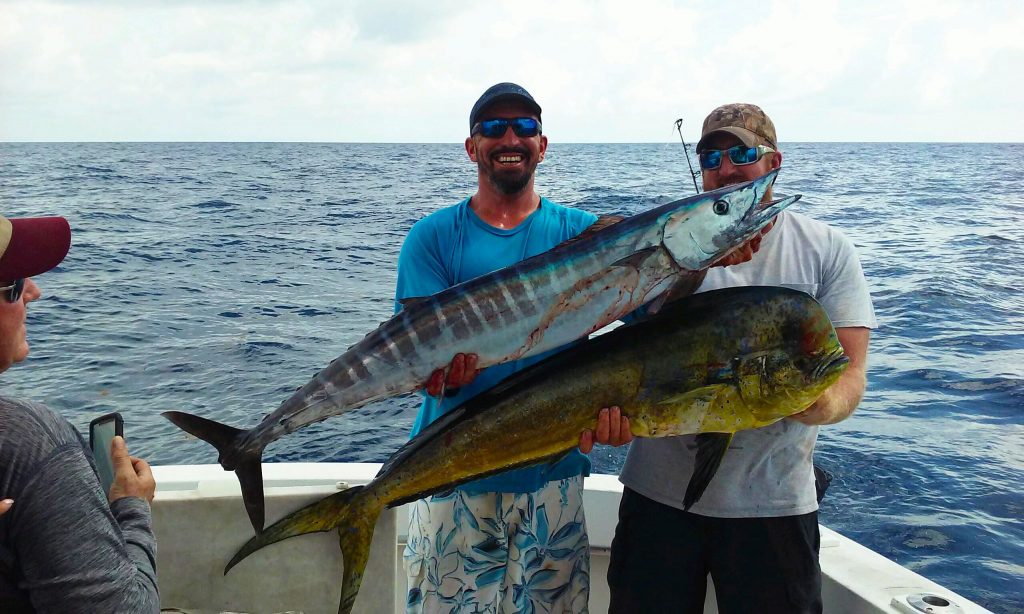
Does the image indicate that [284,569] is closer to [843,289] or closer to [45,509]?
[45,509]

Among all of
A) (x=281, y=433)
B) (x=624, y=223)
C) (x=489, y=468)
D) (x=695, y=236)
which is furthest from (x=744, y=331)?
(x=281, y=433)

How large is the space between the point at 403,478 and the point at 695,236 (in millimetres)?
985

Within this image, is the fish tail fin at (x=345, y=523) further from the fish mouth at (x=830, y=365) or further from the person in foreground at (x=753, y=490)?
the fish mouth at (x=830, y=365)

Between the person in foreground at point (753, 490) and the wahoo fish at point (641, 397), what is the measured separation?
0.80 feet

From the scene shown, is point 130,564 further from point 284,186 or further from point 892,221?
point 284,186

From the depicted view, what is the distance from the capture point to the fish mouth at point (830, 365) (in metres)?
1.86

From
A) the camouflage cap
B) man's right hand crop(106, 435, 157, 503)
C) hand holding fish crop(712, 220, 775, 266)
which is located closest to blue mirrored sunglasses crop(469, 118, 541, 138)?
the camouflage cap

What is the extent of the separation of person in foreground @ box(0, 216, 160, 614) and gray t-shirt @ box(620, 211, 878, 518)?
1.39 m

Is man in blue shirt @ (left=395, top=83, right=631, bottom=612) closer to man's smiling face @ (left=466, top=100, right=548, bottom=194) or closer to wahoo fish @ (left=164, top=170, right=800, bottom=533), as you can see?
man's smiling face @ (left=466, top=100, right=548, bottom=194)

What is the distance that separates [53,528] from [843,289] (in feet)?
6.43

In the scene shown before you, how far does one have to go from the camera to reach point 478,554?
2.39m

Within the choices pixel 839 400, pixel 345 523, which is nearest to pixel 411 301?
pixel 345 523

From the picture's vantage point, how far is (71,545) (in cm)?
146

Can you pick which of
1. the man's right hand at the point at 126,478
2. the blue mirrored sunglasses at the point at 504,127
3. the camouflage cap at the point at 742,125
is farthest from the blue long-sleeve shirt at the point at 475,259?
the man's right hand at the point at 126,478
